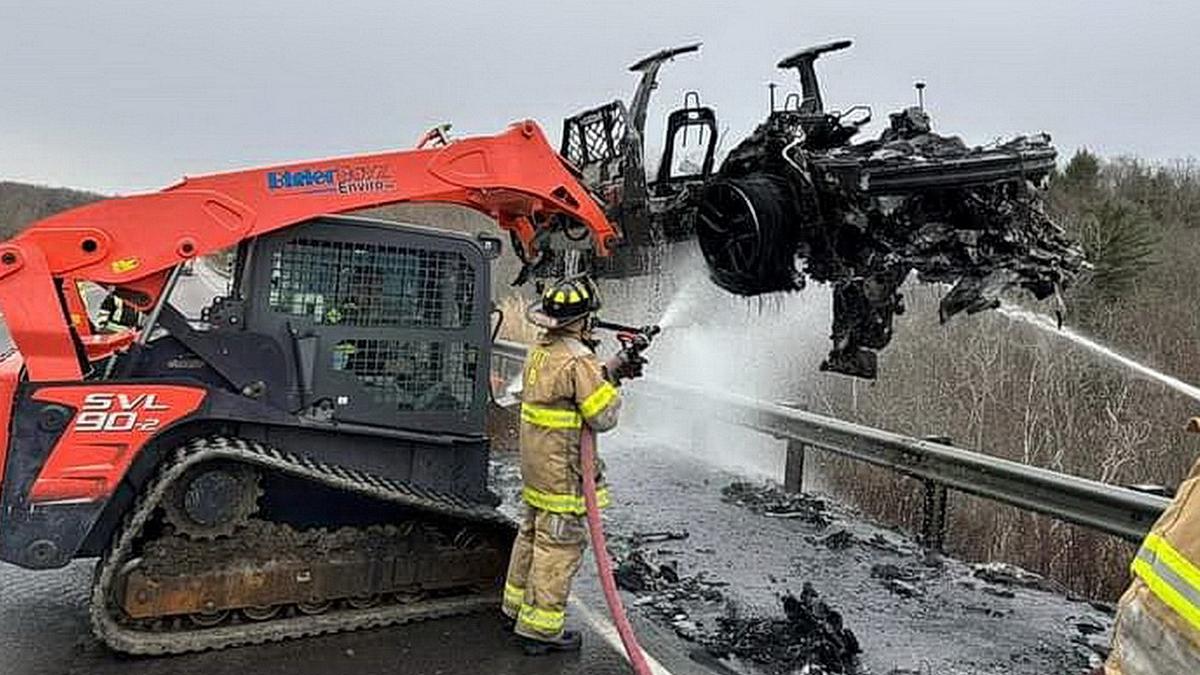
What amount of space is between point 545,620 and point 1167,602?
3.82 meters

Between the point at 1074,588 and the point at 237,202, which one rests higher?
the point at 237,202

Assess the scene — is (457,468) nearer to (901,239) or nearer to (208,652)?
(208,652)

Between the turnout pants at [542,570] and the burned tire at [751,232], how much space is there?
1539 millimetres

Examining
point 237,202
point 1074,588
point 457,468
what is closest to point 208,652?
point 457,468

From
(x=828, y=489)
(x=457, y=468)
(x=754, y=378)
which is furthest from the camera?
(x=754, y=378)

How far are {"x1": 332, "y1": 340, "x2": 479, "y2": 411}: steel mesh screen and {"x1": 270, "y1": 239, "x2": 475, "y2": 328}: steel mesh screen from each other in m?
0.13

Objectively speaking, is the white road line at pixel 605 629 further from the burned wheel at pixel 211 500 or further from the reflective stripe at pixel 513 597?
the burned wheel at pixel 211 500

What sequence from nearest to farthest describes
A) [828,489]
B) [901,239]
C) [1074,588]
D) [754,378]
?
[901,239]
[1074,588]
[828,489]
[754,378]

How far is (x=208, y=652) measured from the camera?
5.00 meters

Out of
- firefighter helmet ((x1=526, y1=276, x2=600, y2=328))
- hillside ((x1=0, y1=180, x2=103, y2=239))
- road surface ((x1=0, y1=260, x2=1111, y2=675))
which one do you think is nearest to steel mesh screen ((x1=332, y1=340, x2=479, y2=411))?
firefighter helmet ((x1=526, y1=276, x2=600, y2=328))

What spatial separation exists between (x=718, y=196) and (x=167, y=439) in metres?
3.02

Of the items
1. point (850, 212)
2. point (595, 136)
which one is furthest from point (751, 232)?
point (595, 136)

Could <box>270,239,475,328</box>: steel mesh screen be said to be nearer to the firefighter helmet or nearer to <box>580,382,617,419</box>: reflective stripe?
the firefighter helmet

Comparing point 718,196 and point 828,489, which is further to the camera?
point 828,489
